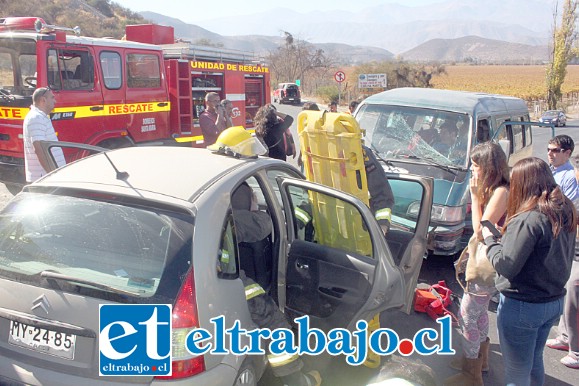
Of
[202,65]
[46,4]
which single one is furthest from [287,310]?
[46,4]

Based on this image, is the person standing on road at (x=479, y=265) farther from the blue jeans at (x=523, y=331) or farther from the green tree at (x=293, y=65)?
the green tree at (x=293, y=65)

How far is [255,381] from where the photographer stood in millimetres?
2791

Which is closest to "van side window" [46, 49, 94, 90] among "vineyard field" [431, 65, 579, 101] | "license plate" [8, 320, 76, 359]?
"license plate" [8, 320, 76, 359]

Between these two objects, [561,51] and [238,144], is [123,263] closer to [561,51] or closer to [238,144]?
[238,144]

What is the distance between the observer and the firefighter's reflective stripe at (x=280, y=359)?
287 cm

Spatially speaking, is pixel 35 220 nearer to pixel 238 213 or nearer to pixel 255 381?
pixel 238 213

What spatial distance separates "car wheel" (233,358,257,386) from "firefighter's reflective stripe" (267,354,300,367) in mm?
134

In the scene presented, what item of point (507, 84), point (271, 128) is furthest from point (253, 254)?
point (507, 84)

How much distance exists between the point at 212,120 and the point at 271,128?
192cm

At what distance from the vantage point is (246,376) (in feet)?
8.82

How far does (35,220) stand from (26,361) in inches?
27.7

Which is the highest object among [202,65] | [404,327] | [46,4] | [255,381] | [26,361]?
[46,4]

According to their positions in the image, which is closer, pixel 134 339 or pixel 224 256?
pixel 134 339

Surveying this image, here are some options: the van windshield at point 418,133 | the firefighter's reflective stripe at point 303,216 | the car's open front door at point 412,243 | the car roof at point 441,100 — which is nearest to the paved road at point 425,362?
the car's open front door at point 412,243
